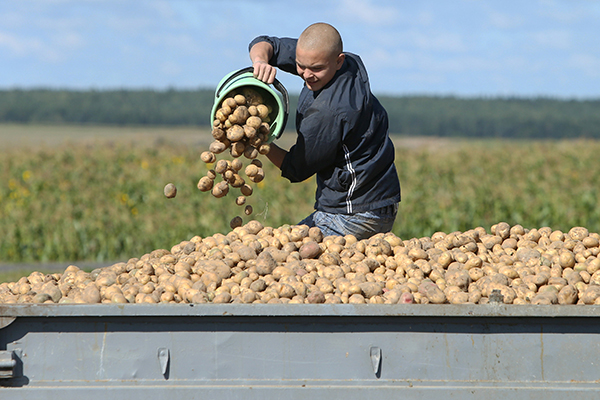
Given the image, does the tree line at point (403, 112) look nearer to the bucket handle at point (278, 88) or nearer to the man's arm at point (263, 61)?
the man's arm at point (263, 61)

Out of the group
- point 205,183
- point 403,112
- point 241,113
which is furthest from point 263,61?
point 403,112

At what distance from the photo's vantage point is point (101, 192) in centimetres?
1275

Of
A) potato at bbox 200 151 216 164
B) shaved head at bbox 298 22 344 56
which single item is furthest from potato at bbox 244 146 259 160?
shaved head at bbox 298 22 344 56

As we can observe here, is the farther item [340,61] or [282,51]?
[282,51]

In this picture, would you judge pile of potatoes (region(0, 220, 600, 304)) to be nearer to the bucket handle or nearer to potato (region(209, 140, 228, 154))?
potato (region(209, 140, 228, 154))

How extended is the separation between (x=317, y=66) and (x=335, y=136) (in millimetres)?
432

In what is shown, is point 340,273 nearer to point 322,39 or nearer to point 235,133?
point 235,133

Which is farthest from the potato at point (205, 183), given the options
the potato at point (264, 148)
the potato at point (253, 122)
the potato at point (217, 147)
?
the potato at point (253, 122)

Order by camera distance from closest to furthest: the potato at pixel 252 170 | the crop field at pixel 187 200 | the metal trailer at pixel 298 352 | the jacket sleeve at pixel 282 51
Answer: the metal trailer at pixel 298 352
the potato at pixel 252 170
the jacket sleeve at pixel 282 51
the crop field at pixel 187 200

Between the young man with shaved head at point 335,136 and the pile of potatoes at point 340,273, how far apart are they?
0.40 m

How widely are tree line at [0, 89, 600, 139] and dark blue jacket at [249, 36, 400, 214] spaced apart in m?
40.9

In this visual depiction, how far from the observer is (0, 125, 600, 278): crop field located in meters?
9.94

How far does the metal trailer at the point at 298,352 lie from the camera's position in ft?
8.55

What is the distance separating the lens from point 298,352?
2633mm
